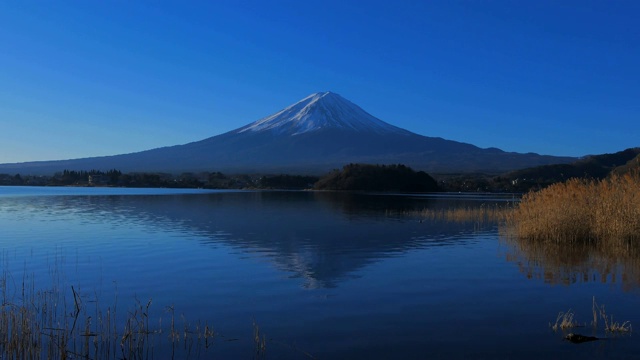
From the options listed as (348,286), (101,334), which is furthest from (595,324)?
(101,334)

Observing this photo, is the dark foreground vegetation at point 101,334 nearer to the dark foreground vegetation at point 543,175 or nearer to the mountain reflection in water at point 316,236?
the mountain reflection in water at point 316,236

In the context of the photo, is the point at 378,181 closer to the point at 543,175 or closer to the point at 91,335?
the point at 543,175

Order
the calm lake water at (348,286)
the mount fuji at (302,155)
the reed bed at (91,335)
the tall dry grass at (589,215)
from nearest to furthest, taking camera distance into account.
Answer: the reed bed at (91,335) → the calm lake water at (348,286) → the tall dry grass at (589,215) → the mount fuji at (302,155)

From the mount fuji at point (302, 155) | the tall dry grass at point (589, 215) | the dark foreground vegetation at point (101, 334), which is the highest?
the mount fuji at point (302, 155)

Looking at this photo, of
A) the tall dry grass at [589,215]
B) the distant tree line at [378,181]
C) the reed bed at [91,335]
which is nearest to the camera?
the reed bed at [91,335]

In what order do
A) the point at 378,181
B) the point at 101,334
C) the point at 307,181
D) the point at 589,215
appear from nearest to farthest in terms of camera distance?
the point at 101,334
the point at 589,215
the point at 378,181
the point at 307,181

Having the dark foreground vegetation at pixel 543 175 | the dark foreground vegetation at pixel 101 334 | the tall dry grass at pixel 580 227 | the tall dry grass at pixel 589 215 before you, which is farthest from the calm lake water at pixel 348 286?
the dark foreground vegetation at pixel 543 175
